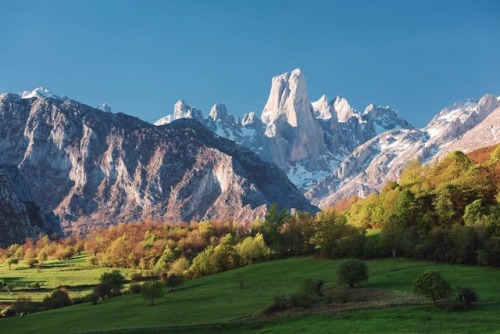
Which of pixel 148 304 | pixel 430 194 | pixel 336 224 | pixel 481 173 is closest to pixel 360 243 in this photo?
pixel 336 224

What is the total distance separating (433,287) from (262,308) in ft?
72.5

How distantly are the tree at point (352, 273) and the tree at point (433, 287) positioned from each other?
57.9 ft

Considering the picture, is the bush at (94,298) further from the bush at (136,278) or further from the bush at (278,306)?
the bush at (278,306)

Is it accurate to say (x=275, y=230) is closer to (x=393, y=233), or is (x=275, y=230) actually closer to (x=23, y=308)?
(x=393, y=233)

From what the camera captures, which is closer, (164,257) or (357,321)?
(357,321)

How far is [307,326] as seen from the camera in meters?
51.4

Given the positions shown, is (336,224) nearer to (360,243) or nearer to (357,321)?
(360,243)

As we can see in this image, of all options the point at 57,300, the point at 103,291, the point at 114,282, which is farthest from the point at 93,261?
the point at 57,300

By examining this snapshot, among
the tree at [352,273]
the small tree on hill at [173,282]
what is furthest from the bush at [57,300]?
the tree at [352,273]

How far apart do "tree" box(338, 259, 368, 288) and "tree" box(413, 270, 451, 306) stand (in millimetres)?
17634

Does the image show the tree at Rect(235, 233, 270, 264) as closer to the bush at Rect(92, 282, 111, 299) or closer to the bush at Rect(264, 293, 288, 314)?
the bush at Rect(92, 282, 111, 299)

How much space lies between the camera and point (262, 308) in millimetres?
65812

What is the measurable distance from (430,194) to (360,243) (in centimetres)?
1778

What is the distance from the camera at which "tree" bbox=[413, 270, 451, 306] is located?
53.5m
